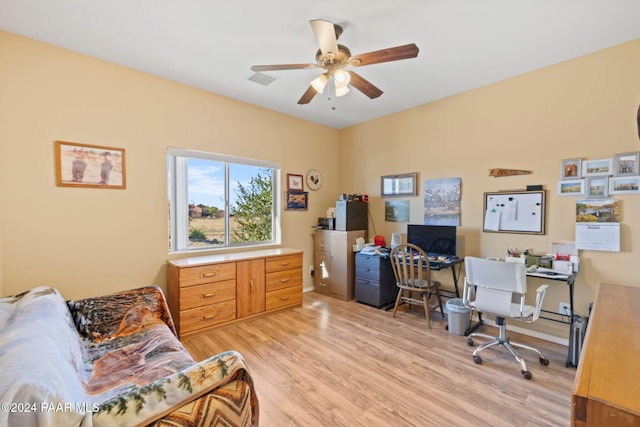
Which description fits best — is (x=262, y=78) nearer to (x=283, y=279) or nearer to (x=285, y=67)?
(x=285, y=67)

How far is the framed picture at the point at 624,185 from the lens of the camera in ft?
7.76

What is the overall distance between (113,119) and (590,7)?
4.04m

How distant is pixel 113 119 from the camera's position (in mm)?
2732

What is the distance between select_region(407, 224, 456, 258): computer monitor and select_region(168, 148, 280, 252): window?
1936 mm

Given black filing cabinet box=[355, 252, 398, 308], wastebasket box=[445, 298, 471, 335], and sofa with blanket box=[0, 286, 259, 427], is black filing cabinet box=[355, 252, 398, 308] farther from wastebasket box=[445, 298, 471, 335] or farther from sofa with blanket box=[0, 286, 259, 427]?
sofa with blanket box=[0, 286, 259, 427]

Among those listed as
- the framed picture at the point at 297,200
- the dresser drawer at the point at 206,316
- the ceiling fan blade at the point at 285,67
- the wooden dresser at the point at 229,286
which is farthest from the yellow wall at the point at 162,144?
the ceiling fan blade at the point at 285,67

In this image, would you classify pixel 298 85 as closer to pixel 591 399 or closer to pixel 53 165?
pixel 53 165

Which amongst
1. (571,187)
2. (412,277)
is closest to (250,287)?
(412,277)

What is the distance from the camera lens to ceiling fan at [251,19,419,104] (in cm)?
183

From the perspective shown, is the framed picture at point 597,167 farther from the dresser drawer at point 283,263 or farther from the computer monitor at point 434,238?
the dresser drawer at point 283,263

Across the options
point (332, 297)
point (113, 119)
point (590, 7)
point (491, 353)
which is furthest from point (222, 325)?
point (590, 7)

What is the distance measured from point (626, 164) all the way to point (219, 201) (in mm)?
4170

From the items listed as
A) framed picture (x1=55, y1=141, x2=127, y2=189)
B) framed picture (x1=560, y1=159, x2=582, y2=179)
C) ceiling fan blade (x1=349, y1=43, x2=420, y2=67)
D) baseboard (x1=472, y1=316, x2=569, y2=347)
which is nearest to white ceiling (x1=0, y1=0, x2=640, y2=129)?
ceiling fan blade (x1=349, y1=43, x2=420, y2=67)

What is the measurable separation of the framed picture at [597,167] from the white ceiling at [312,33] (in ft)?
3.27
